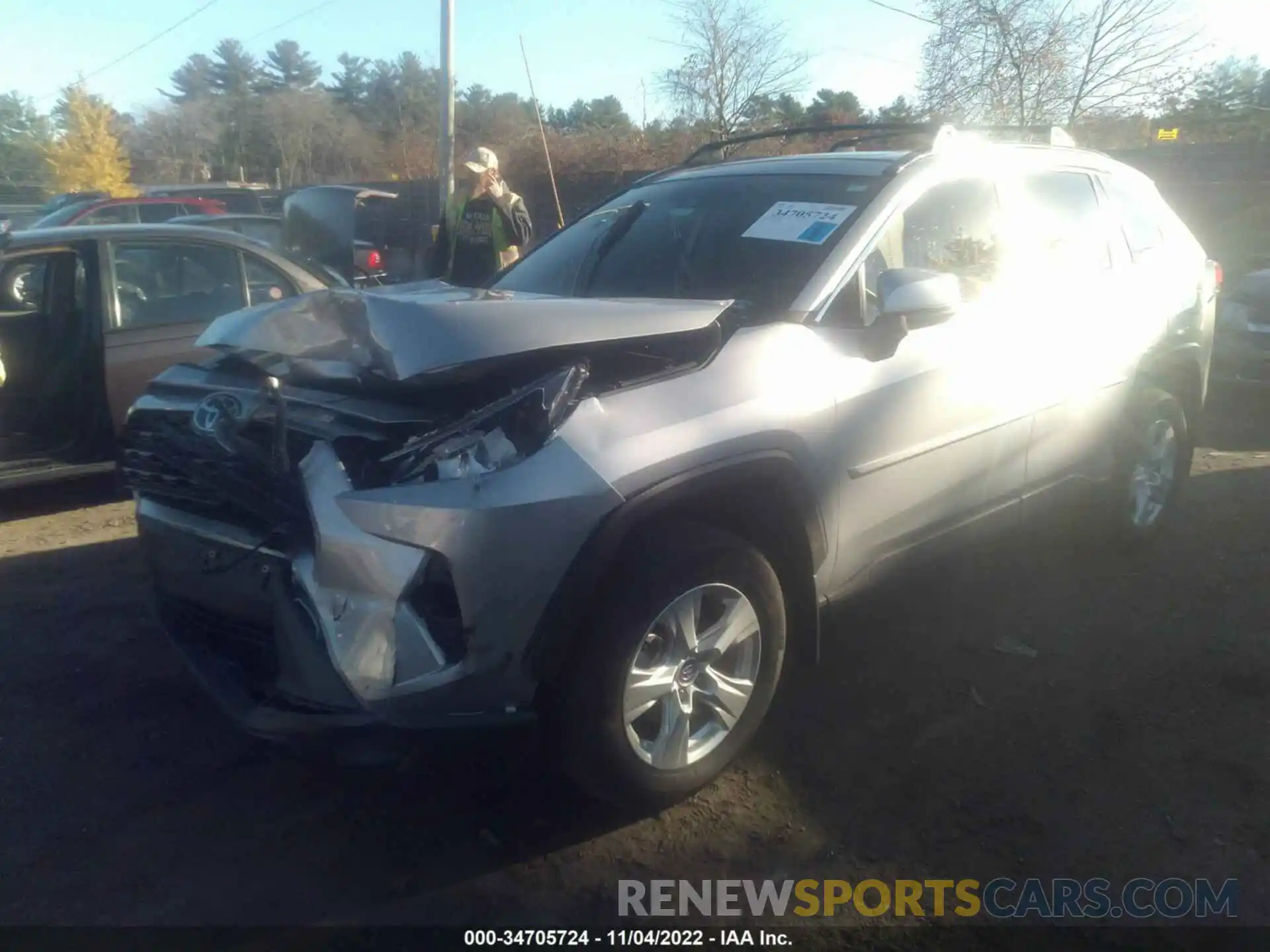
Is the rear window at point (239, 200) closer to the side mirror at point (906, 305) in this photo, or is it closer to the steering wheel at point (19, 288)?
the steering wheel at point (19, 288)

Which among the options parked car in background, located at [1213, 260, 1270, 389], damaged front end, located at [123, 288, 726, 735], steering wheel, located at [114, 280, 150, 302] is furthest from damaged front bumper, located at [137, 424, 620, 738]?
parked car in background, located at [1213, 260, 1270, 389]

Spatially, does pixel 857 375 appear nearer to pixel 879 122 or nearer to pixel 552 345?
pixel 552 345

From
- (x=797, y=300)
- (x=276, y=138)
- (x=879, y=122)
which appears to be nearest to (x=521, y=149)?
(x=879, y=122)

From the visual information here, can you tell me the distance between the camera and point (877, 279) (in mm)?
3498

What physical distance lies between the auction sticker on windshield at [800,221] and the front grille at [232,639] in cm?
212

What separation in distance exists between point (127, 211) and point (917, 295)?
17665 mm

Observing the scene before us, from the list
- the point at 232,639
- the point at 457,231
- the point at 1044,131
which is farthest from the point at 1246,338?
the point at 232,639

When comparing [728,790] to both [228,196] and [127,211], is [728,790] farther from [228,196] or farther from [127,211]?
[228,196]

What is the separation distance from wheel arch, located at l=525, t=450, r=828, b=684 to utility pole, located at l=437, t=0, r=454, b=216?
42.8ft

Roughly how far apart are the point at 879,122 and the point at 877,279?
152 centimetres

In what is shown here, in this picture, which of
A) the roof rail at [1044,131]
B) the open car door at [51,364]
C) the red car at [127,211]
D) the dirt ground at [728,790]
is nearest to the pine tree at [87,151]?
the red car at [127,211]

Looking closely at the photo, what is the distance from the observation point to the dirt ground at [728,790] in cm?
279

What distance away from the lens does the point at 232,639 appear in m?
2.97

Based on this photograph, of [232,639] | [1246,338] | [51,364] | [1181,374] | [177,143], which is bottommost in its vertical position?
[1246,338]
